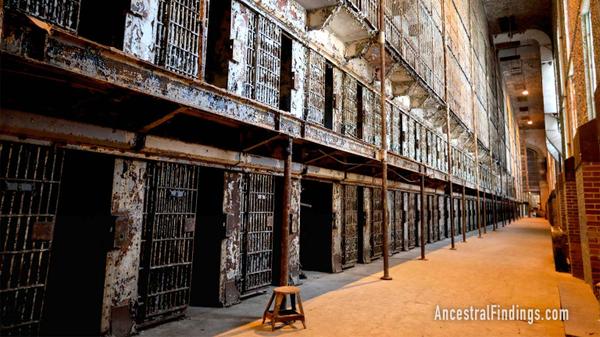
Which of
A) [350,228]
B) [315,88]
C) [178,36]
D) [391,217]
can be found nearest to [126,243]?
[178,36]

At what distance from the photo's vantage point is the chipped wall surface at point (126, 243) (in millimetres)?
4527

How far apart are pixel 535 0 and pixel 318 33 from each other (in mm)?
25609

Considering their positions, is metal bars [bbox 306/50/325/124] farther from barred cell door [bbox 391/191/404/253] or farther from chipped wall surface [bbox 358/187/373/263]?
barred cell door [bbox 391/191/404/253]

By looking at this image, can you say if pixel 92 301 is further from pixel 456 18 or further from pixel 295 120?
pixel 456 18

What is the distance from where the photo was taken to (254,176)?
23.5ft

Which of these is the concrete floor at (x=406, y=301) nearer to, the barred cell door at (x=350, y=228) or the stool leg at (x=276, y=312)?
→ the stool leg at (x=276, y=312)

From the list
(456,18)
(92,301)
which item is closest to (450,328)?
(92,301)

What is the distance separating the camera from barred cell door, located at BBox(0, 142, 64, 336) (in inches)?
149

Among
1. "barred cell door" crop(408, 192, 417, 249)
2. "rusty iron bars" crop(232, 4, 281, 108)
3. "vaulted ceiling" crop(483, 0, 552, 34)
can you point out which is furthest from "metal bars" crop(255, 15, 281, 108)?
"vaulted ceiling" crop(483, 0, 552, 34)

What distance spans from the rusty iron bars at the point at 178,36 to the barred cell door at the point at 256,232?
2.40m

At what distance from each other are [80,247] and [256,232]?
3.20 metres

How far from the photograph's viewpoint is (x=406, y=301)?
258 inches

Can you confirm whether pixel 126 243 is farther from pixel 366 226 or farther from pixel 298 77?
pixel 366 226

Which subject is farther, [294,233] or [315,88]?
[315,88]
